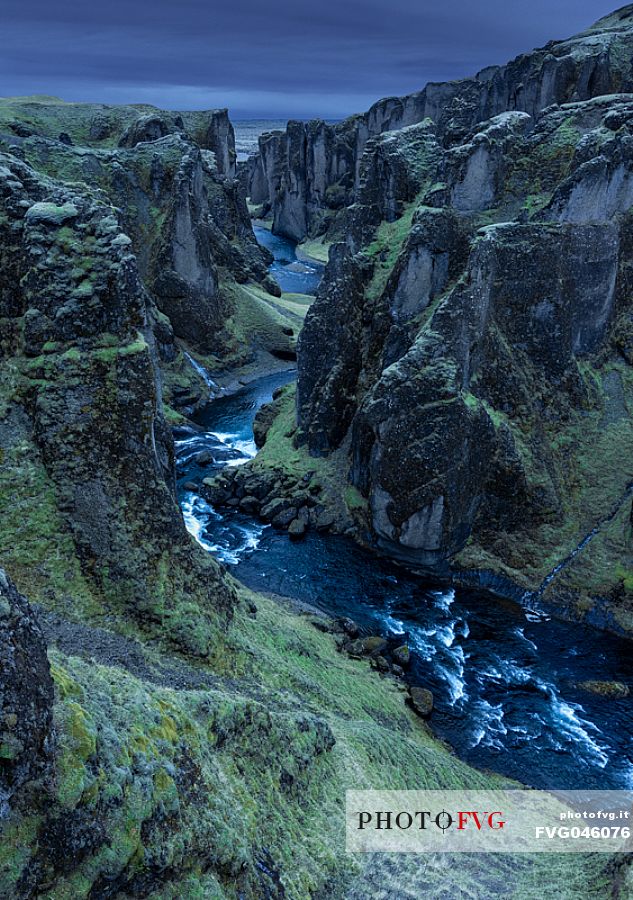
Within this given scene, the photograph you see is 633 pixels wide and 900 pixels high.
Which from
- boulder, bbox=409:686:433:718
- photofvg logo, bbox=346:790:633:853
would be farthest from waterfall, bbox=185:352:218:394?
photofvg logo, bbox=346:790:633:853

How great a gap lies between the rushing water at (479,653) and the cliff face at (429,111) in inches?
3591

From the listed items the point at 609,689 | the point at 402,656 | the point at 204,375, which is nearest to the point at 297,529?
the point at 402,656

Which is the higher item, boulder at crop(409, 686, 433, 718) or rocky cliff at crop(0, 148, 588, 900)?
rocky cliff at crop(0, 148, 588, 900)

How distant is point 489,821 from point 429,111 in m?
174

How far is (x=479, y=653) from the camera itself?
139 ft

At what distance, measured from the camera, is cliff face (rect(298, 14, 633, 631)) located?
48.8 meters

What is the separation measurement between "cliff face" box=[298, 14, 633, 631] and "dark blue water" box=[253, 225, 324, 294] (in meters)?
65.1

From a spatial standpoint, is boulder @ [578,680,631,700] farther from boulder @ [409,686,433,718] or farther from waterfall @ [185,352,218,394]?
waterfall @ [185,352,218,394]

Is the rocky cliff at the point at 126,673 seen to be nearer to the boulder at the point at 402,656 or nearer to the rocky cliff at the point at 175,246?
the boulder at the point at 402,656

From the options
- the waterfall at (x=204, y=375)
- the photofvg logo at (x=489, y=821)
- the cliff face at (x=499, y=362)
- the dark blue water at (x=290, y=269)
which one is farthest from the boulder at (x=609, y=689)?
the dark blue water at (x=290, y=269)

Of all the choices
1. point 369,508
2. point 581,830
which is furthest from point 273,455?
point 581,830

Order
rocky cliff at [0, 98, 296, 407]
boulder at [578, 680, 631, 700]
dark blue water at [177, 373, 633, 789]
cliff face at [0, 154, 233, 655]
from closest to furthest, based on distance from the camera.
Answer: cliff face at [0, 154, 233, 655]
dark blue water at [177, 373, 633, 789]
boulder at [578, 680, 631, 700]
rocky cliff at [0, 98, 296, 407]

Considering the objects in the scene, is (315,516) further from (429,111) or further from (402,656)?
(429,111)

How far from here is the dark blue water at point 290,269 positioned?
443 feet
